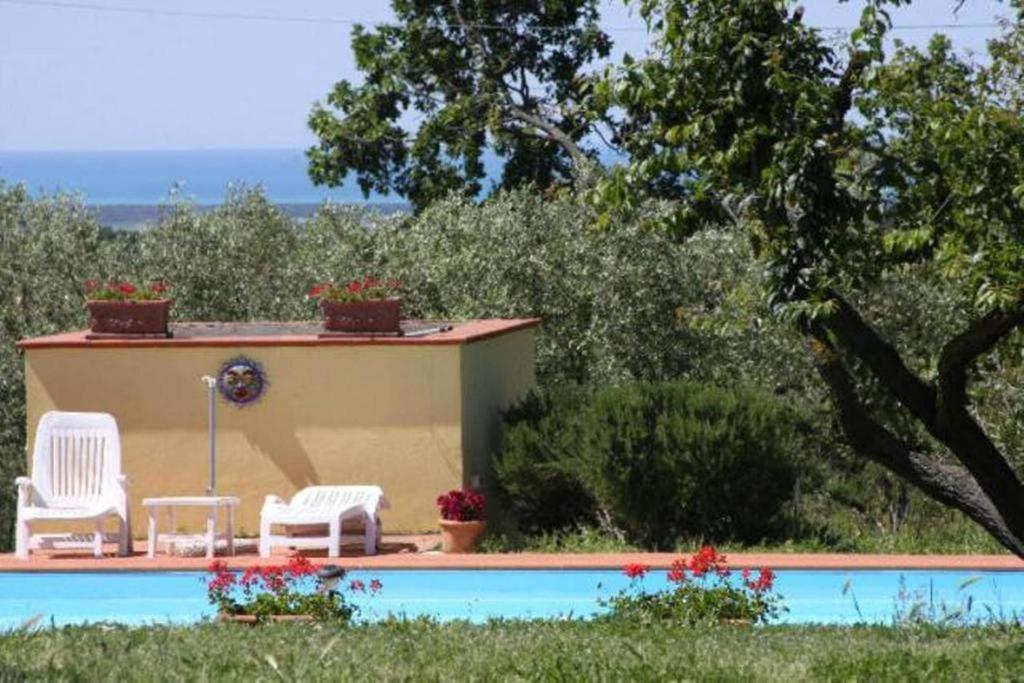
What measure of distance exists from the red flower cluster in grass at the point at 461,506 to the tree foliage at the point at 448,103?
1870 cm

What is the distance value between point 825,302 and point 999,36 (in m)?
5.55

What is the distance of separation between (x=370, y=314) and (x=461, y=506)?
2.09m

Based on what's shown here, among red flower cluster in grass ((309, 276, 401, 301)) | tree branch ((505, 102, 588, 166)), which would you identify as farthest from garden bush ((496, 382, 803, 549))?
tree branch ((505, 102, 588, 166))

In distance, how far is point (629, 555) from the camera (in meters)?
14.9

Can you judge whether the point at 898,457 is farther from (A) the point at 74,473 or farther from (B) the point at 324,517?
(A) the point at 74,473

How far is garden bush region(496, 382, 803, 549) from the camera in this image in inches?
624

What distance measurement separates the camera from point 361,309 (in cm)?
1691

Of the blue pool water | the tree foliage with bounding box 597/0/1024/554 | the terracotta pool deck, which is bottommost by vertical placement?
the blue pool water

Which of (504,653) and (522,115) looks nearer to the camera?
(504,653)

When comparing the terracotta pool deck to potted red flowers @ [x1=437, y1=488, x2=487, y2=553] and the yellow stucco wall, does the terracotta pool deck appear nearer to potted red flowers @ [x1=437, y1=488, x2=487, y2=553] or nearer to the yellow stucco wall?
potted red flowers @ [x1=437, y1=488, x2=487, y2=553]

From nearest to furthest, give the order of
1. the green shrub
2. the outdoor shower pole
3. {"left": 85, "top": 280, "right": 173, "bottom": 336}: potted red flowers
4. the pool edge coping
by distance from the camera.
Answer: the pool edge coping
the green shrub
the outdoor shower pole
{"left": 85, "top": 280, "right": 173, "bottom": 336}: potted red flowers

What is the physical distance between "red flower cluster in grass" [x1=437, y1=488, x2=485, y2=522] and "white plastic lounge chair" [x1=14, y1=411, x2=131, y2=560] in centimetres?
241

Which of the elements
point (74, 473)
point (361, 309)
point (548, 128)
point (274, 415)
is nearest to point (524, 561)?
point (274, 415)

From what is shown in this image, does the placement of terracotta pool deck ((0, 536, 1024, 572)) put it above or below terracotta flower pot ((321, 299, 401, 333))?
below
